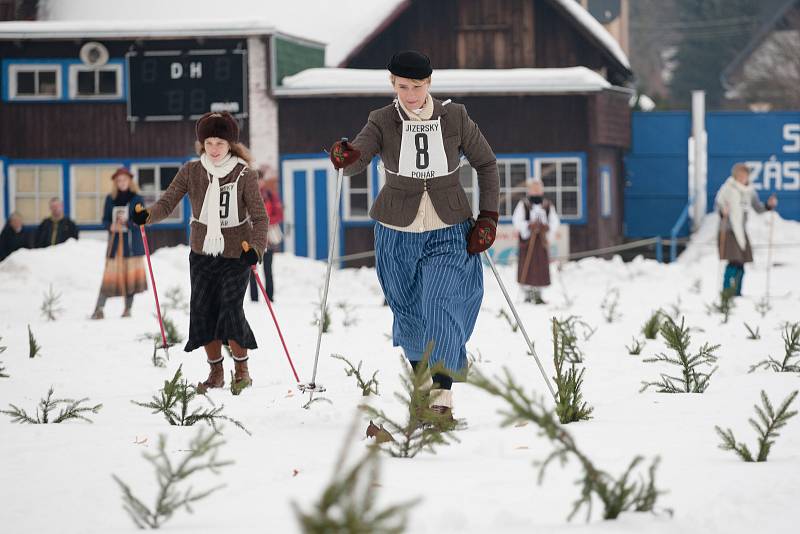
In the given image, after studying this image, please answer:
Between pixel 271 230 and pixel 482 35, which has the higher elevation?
pixel 482 35

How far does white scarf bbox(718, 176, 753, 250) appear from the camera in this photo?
46.3 ft

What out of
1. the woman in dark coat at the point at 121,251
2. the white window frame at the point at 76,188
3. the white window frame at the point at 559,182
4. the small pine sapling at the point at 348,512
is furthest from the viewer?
the white window frame at the point at 559,182

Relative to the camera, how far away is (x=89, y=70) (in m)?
22.0

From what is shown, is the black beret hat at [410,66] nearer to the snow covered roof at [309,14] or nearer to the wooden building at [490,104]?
the wooden building at [490,104]

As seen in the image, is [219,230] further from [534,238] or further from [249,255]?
[534,238]

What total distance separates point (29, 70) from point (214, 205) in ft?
51.9

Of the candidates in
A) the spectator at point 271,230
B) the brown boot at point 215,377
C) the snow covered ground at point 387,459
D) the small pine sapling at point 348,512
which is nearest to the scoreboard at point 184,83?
the spectator at point 271,230

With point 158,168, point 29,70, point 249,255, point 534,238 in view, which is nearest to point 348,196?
point 158,168

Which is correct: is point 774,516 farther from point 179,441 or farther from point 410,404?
point 179,441

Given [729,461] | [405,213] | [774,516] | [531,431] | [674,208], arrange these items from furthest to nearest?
[674,208]
[405,213]
[531,431]
[729,461]
[774,516]

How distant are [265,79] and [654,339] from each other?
13.4m

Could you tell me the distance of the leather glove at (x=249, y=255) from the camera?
707 centimetres

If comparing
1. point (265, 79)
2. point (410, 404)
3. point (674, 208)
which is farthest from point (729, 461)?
point (674, 208)

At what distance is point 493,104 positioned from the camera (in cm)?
2212
